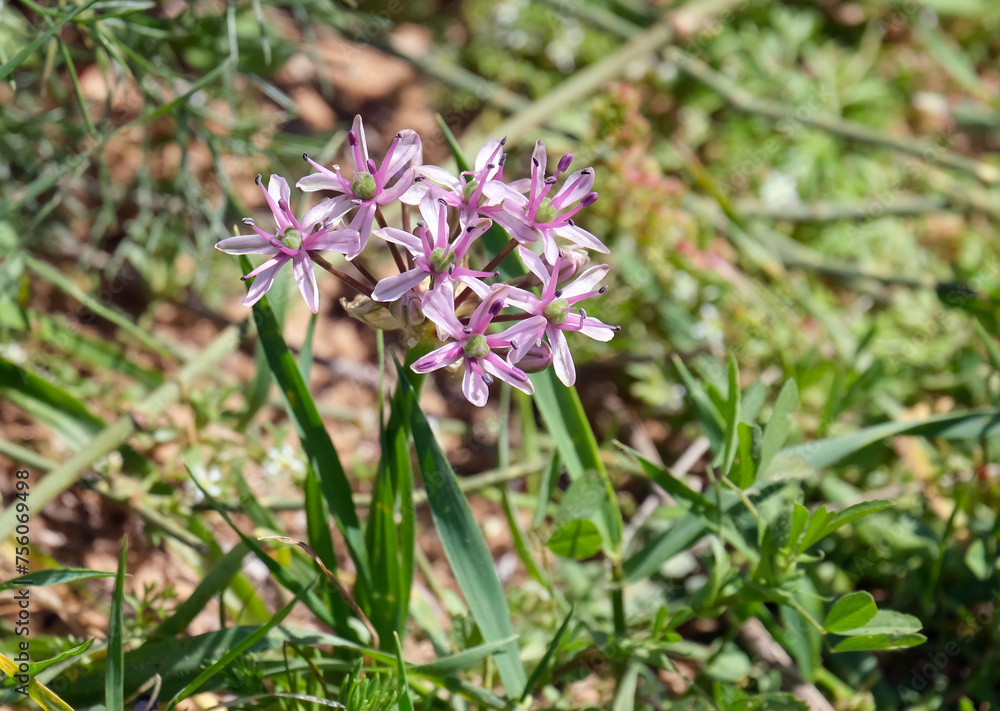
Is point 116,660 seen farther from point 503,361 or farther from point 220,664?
point 503,361

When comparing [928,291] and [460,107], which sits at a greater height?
[460,107]

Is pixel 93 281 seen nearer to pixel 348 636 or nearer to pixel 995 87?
pixel 348 636

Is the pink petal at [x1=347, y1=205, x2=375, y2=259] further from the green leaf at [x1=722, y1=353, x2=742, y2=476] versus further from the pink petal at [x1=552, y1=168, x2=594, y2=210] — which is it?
the green leaf at [x1=722, y1=353, x2=742, y2=476]

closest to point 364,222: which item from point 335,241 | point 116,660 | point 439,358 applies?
point 335,241

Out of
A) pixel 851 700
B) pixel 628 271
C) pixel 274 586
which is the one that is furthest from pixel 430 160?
pixel 851 700

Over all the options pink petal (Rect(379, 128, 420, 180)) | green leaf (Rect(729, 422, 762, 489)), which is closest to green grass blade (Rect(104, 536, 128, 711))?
pink petal (Rect(379, 128, 420, 180))
